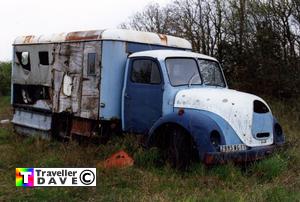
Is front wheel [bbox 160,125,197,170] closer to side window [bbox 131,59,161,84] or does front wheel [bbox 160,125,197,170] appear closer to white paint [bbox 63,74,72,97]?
side window [bbox 131,59,161,84]

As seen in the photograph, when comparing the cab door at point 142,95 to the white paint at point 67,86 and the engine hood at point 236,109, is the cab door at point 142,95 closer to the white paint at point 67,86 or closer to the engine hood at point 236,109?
the engine hood at point 236,109

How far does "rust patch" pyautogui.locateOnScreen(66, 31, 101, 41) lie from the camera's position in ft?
31.6

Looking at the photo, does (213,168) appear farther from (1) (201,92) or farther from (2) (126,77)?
(2) (126,77)

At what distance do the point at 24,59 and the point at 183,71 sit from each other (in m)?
4.95

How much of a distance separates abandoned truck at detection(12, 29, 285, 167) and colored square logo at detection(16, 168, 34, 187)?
2081 mm

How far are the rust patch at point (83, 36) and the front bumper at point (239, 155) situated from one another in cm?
362

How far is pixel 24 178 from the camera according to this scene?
23.0ft

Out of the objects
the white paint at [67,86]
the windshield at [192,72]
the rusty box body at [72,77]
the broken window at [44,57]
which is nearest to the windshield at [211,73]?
the windshield at [192,72]

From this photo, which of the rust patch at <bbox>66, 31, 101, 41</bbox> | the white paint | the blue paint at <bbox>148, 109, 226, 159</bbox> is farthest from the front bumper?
the white paint

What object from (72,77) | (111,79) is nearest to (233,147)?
(111,79)

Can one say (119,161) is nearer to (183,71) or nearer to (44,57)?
(183,71)

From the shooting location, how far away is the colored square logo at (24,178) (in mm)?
6844

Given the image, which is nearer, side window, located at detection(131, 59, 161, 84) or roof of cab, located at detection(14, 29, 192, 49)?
side window, located at detection(131, 59, 161, 84)

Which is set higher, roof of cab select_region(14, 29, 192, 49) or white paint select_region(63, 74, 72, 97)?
roof of cab select_region(14, 29, 192, 49)
